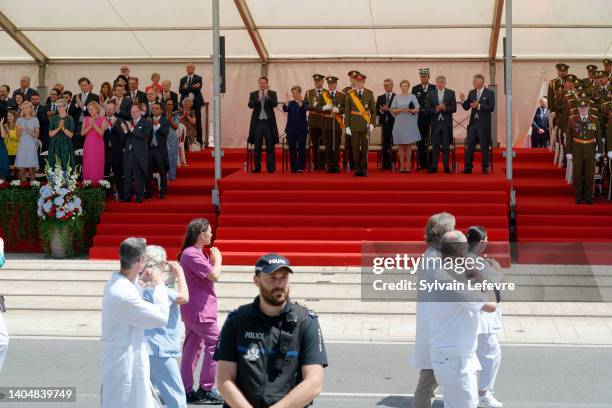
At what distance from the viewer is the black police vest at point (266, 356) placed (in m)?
5.74

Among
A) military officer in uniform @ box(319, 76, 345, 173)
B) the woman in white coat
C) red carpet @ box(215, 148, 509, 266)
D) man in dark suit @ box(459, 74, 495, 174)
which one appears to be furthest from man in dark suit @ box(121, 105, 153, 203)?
the woman in white coat

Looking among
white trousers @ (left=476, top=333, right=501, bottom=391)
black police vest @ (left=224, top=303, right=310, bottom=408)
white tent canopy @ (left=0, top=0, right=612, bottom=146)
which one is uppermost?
white tent canopy @ (left=0, top=0, right=612, bottom=146)

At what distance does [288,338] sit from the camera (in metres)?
5.76

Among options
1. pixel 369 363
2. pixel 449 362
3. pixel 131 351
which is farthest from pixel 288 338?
pixel 369 363

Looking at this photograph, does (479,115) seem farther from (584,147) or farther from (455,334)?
(455,334)

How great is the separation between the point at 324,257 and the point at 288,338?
13.4 metres

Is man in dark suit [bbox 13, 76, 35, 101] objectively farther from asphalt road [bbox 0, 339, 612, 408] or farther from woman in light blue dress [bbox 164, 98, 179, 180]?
asphalt road [bbox 0, 339, 612, 408]

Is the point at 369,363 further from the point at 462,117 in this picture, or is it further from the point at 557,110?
the point at 462,117

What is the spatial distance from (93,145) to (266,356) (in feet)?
54.8

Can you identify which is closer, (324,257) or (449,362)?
(449,362)

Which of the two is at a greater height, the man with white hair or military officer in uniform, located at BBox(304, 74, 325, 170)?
military officer in uniform, located at BBox(304, 74, 325, 170)

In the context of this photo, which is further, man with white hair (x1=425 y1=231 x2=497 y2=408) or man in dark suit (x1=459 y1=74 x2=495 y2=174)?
man in dark suit (x1=459 y1=74 x2=495 y2=174)

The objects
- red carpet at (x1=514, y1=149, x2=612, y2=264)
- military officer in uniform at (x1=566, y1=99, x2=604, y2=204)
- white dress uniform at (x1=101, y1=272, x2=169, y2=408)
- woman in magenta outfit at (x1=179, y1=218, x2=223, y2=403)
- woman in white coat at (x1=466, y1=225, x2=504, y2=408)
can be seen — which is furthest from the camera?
military officer in uniform at (x1=566, y1=99, x2=604, y2=204)

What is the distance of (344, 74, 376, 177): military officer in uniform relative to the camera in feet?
72.6
